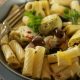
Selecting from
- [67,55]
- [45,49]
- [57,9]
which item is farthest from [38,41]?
[57,9]

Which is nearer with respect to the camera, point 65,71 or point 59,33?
point 65,71

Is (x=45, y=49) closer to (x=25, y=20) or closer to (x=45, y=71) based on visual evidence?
(x=45, y=71)

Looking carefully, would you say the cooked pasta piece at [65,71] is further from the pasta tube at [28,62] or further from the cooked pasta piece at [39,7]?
the cooked pasta piece at [39,7]

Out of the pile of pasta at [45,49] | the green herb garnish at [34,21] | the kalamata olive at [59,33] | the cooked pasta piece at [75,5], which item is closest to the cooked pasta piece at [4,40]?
the pile of pasta at [45,49]

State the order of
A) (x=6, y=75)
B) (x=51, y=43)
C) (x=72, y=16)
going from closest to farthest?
(x=6, y=75), (x=51, y=43), (x=72, y=16)

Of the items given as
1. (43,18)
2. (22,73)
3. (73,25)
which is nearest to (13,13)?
(43,18)

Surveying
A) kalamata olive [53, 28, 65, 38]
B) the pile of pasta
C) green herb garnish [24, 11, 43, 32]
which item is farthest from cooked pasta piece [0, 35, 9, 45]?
kalamata olive [53, 28, 65, 38]

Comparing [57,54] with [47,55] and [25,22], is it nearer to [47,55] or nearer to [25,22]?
[47,55]

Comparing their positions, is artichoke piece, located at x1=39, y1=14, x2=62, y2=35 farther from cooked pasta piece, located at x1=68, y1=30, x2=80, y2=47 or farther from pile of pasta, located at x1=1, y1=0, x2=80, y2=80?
cooked pasta piece, located at x1=68, y1=30, x2=80, y2=47
